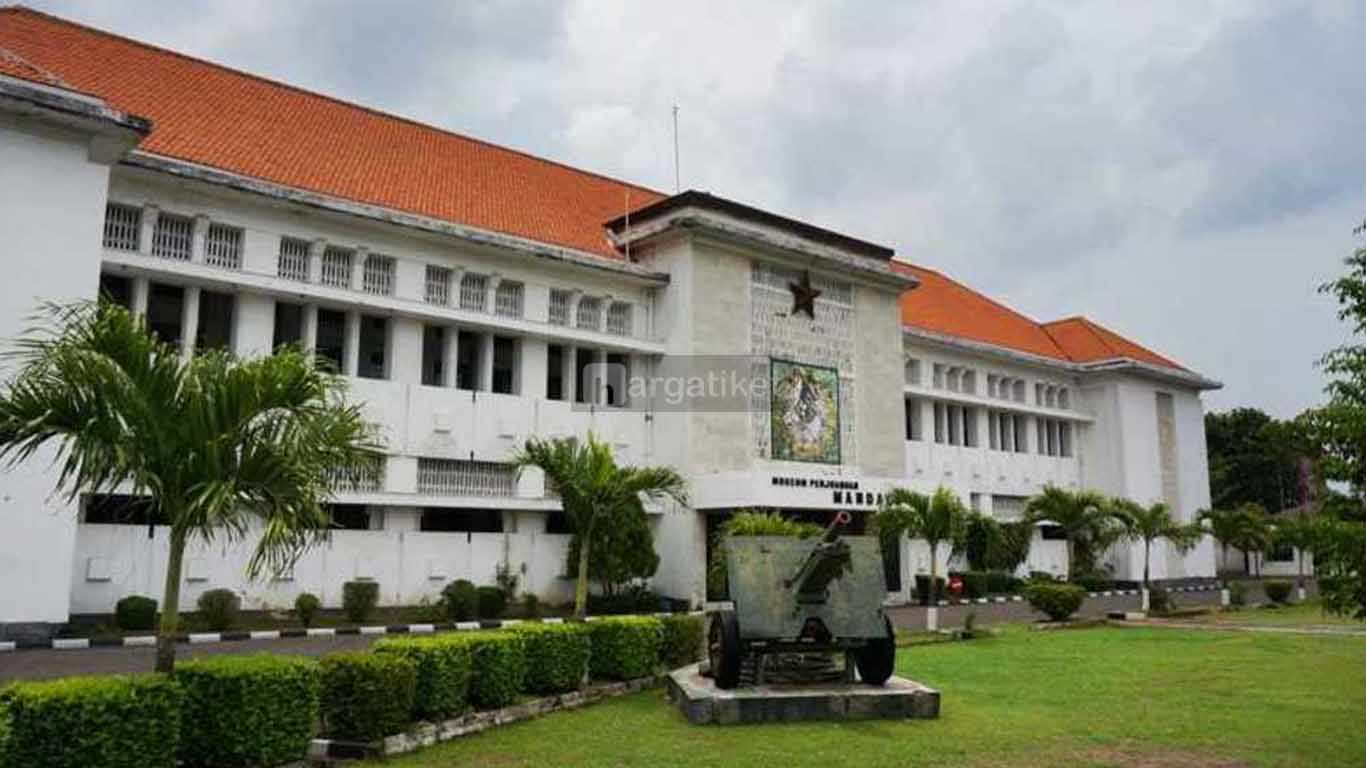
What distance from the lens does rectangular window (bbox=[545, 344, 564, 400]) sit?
24.2 m

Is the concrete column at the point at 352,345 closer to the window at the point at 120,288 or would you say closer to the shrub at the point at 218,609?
the window at the point at 120,288

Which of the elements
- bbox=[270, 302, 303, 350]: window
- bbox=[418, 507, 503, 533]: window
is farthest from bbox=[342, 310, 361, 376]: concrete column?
bbox=[418, 507, 503, 533]: window

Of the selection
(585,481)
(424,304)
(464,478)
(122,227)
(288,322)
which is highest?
(122,227)

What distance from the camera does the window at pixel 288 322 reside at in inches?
803

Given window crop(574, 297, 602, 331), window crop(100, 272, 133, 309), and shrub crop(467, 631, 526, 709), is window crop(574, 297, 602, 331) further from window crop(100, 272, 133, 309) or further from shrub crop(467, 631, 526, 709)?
shrub crop(467, 631, 526, 709)

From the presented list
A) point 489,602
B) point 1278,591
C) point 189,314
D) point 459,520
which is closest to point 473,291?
point 459,520

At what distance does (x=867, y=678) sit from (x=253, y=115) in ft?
63.9

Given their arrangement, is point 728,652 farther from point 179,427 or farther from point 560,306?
point 560,306

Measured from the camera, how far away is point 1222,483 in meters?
56.6

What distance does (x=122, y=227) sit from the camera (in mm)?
18109

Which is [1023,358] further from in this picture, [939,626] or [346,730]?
[346,730]

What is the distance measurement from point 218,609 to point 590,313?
1090cm

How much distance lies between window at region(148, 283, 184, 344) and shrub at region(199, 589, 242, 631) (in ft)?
15.9

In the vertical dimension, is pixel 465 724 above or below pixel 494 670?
below
